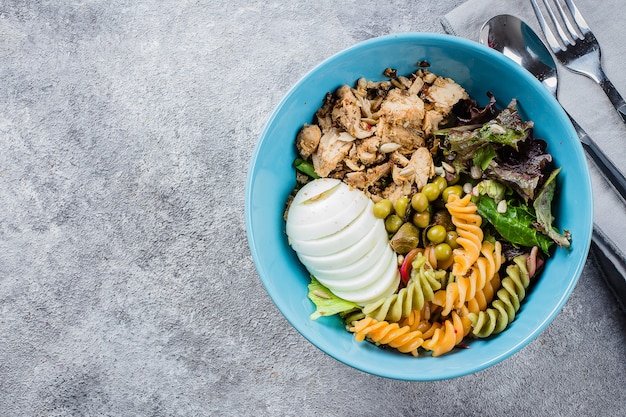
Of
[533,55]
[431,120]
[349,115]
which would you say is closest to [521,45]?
[533,55]

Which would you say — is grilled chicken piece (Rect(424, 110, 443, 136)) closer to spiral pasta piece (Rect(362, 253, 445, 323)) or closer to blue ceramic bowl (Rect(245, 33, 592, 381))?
blue ceramic bowl (Rect(245, 33, 592, 381))

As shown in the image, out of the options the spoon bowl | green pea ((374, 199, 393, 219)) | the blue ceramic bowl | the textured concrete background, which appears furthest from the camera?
Result: the textured concrete background

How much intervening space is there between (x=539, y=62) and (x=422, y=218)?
788 millimetres

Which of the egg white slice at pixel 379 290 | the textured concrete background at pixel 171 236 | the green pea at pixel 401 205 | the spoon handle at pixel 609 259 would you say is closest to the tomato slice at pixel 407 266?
the egg white slice at pixel 379 290

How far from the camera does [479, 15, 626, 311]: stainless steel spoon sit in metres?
2.23

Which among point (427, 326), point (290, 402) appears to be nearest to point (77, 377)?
point (290, 402)

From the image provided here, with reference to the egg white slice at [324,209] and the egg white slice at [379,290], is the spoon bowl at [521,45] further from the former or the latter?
the egg white slice at [379,290]

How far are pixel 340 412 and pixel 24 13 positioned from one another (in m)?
2.22

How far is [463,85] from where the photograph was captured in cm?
214

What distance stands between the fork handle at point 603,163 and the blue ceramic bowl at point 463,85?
0.32m

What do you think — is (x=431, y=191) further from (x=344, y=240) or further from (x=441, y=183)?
(x=344, y=240)

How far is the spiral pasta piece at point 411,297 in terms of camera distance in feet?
6.44

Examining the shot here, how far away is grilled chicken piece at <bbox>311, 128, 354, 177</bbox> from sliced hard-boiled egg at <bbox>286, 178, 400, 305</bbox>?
0.05 m

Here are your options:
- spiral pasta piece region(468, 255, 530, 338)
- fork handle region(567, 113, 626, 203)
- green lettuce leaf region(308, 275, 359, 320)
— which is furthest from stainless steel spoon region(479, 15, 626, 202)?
green lettuce leaf region(308, 275, 359, 320)
